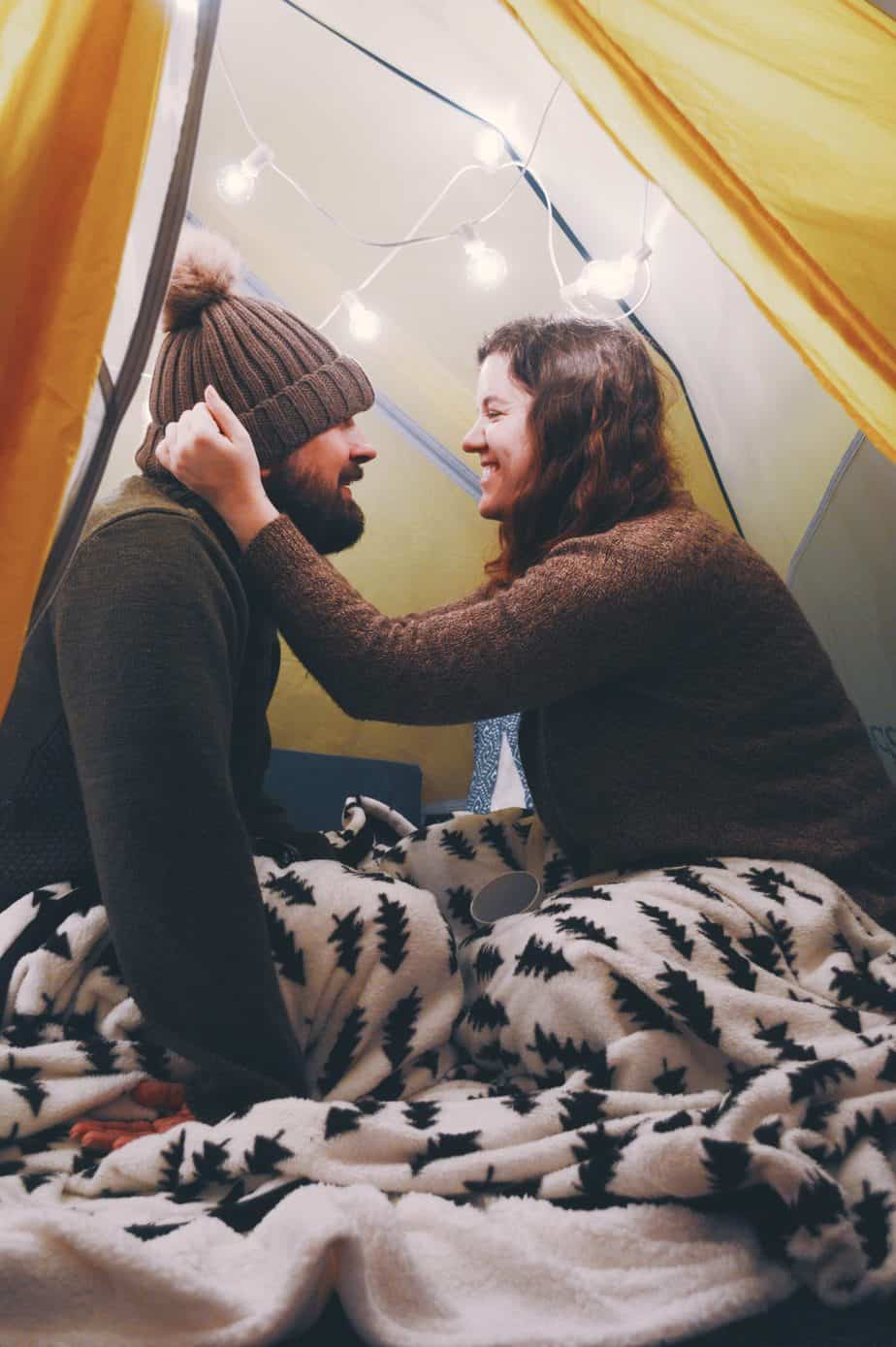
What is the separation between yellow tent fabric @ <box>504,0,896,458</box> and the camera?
27.4 inches

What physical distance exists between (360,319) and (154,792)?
4.45 ft

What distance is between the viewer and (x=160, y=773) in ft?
2.32

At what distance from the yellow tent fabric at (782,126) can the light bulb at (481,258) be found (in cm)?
77

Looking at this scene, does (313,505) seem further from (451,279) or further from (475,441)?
(451,279)

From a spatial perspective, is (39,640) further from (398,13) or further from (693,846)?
(398,13)

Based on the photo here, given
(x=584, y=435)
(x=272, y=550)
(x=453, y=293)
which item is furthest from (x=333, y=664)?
(x=453, y=293)

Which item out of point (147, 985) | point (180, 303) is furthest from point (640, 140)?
point (147, 985)

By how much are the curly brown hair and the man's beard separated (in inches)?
8.4

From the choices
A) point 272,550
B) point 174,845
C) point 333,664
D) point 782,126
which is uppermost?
point 782,126

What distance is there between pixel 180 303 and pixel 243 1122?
37.5 inches

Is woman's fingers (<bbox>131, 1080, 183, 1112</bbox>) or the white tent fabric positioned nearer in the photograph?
woman's fingers (<bbox>131, 1080, 183, 1112</bbox>)

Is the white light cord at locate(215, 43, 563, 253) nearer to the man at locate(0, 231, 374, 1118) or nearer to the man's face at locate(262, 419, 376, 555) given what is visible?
the man's face at locate(262, 419, 376, 555)

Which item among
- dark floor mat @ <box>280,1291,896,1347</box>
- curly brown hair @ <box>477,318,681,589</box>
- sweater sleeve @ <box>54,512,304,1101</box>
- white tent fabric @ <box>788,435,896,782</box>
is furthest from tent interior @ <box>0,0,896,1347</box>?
dark floor mat @ <box>280,1291,896,1347</box>

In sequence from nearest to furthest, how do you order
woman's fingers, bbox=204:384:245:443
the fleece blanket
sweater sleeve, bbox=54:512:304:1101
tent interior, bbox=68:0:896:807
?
the fleece blanket < sweater sleeve, bbox=54:512:304:1101 < woman's fingers, bbox=204:384:245:443 < tent interior, bbox=68:0:896:807
